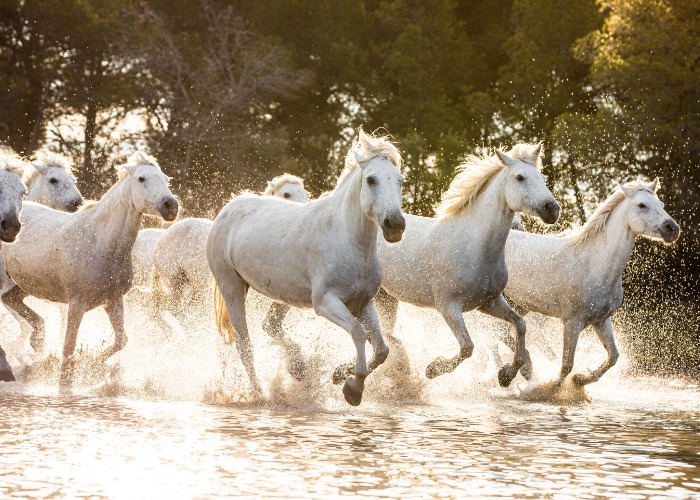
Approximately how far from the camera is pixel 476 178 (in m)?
10.6

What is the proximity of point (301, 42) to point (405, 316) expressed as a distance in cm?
2112

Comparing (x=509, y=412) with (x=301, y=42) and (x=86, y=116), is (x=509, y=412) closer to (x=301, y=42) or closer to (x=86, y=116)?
(x=86, y=116)

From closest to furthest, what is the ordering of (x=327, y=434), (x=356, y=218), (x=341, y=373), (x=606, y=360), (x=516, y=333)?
(x=327, y=434)
(x=356, y=218)
(x=341, y=373)
(x=516, y=333)
(x=606, y=360)

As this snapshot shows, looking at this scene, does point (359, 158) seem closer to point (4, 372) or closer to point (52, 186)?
point (4, 372)

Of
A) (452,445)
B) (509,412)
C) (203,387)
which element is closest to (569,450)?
(452,445)

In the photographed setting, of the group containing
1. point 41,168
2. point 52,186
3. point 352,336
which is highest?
point 41,168

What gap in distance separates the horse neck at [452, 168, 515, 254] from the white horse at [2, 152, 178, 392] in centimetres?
265

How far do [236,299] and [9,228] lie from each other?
7.01ft

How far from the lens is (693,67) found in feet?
80.9

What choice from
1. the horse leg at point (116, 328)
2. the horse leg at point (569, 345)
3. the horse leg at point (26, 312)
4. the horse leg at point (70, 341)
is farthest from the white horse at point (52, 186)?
the horse leg at point (569, 345)

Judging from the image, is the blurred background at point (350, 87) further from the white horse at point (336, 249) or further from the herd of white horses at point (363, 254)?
the white horse at point (336, 249)

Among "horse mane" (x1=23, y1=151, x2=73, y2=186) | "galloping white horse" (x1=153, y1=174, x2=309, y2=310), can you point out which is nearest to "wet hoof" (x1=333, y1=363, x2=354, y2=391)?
"galloping white horse" (x1=153, y1=174, x2=309, y2=310)

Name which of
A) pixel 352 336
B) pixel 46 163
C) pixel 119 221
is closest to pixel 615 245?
pixel 352 336

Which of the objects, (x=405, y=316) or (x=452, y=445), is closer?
(x=452, y=445)
